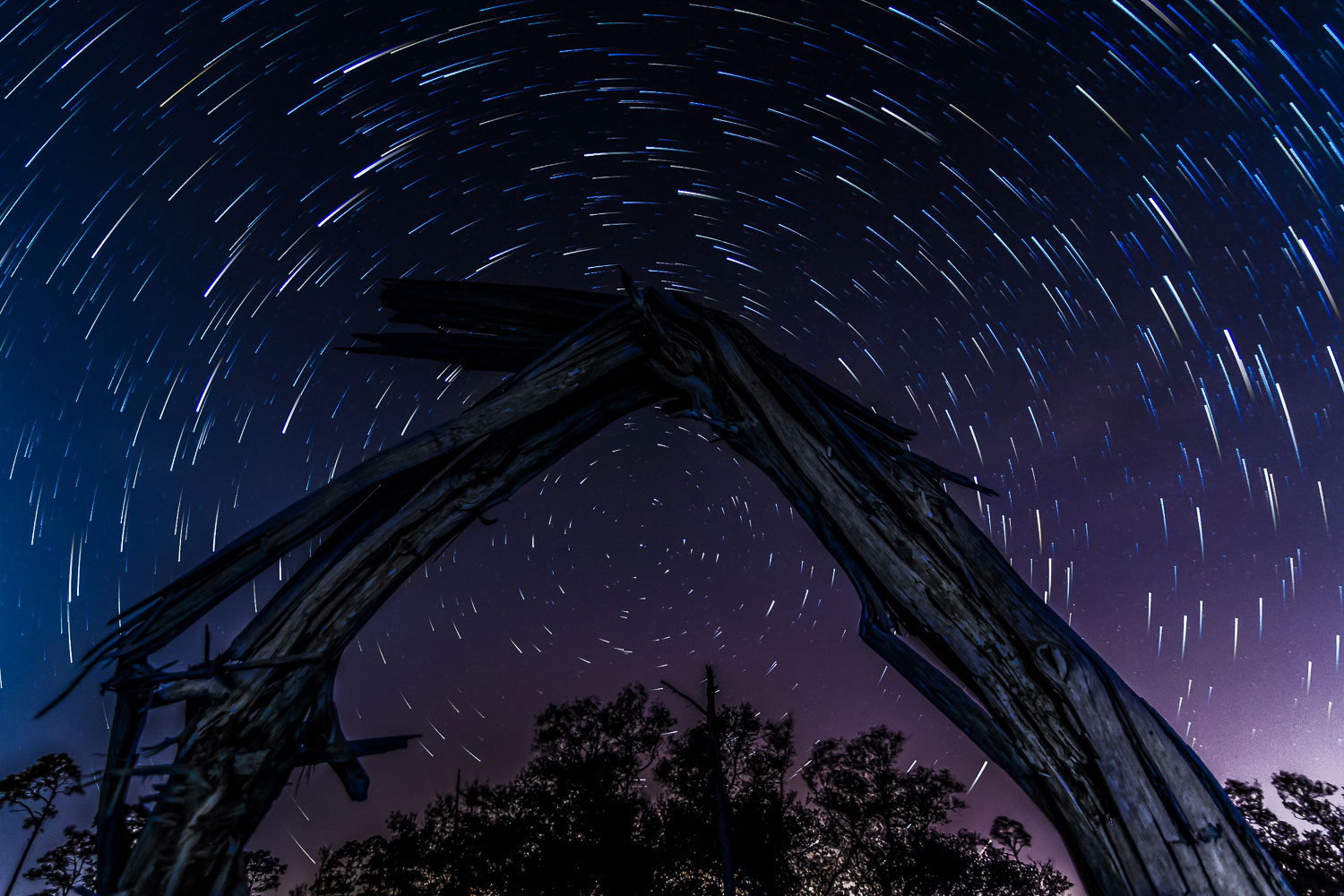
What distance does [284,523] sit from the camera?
1859 mm

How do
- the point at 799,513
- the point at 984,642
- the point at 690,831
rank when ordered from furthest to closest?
the point at 690,831
the point at 799,513
the point at 984,642

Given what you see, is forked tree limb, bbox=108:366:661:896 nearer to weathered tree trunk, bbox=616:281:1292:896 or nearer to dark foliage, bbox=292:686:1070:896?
weathered tree trunk, bbox=616:281:1292:896

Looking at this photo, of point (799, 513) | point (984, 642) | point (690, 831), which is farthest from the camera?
point (690, 831)

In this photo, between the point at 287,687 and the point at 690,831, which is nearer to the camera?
the point at 287,687

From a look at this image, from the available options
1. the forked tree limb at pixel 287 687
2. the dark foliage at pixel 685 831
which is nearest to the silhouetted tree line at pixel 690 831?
the dark foliage at pixel 685 831

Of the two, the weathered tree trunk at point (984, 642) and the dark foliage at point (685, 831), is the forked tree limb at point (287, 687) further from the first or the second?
the dark foliage at point (685, 831)

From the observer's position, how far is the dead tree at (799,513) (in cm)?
135

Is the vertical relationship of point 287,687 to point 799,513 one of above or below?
below

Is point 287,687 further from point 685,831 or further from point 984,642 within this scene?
point 685,831

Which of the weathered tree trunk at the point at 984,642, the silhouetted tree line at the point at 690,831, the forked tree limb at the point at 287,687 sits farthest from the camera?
the silhouetted tree line at the point at 690,831

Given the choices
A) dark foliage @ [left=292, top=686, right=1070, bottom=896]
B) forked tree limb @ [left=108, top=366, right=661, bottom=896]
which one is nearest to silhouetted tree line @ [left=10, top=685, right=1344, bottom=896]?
dark foliage @ [left=292, top=686, right=1070, bottom=896]

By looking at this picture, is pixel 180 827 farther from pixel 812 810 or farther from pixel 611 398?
pixel 812 810

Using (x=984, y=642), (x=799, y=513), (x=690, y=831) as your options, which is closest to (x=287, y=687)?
(x=799, y=513)

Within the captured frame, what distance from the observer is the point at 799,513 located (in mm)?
2158
